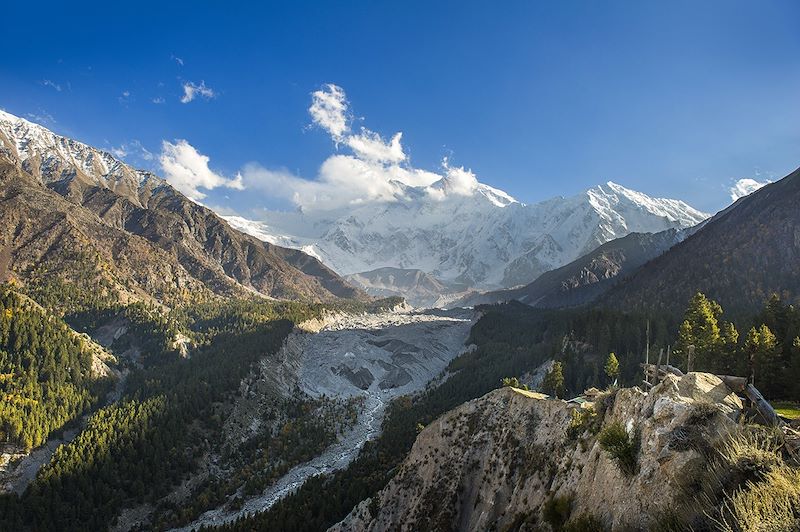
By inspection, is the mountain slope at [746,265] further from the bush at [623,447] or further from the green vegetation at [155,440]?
the bush at [623,447]

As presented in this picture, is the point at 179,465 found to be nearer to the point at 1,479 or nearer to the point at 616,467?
the point at 1,479

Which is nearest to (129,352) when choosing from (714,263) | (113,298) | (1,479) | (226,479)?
(113,298)

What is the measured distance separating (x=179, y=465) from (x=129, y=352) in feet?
274

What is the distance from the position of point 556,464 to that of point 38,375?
12957 cm

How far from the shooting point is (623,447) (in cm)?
1909

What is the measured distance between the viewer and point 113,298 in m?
197

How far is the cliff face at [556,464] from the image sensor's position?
53.5 feet

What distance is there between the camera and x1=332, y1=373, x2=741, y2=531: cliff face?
16300mm

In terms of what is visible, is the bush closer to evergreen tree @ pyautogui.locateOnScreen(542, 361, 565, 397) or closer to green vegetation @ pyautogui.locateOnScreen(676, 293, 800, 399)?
green vegetation @ pyautogui.locateOnScreen(676, 293, 800, 399)

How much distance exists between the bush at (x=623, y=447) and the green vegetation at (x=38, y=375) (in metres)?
110

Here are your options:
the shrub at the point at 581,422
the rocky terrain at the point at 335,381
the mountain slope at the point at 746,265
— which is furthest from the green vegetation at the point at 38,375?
the mountain slope at the point at 746,265

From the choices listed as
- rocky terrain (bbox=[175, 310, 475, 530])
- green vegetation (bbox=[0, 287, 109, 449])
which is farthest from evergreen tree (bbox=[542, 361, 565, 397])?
green vegetation (bbox=[0, 287, 109, 449])

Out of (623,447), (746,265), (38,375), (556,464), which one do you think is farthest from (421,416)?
(746,265)

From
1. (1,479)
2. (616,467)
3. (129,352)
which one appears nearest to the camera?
(616,467)
